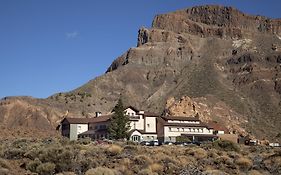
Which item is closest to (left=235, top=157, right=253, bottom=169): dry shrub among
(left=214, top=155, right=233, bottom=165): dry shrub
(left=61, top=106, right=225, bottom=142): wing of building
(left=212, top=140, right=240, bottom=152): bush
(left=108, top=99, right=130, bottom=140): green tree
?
(left=214, top=155, right=233, bottom=165): dry shrub

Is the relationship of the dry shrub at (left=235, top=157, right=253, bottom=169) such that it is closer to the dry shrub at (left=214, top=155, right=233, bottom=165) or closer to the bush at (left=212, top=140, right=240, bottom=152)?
the dry shrub at (left=214, top=155, right=233, bottom=165)

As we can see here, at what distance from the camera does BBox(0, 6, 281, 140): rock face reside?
4820 inches

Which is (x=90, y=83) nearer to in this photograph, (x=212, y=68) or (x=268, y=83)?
(x=212, y=68)

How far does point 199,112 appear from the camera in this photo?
116 meters

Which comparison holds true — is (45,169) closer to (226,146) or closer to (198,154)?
(198,154)

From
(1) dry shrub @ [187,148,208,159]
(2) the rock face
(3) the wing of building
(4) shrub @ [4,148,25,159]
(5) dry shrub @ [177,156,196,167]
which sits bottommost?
(5) dry shrub @ [177,156,196,167]

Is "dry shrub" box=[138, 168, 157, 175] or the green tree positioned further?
the green tree

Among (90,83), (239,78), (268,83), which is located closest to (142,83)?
(90,83)

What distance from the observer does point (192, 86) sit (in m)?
149

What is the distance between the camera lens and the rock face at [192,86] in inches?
4820

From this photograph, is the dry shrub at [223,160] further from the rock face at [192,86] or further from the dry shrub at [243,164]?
the rock face at [192,86]

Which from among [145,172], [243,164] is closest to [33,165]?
[145,172]

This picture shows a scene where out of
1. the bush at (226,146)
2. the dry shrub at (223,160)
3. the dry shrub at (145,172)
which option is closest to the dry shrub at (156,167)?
the dry shrub at (145,172)

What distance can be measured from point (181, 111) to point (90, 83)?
61863 mm
